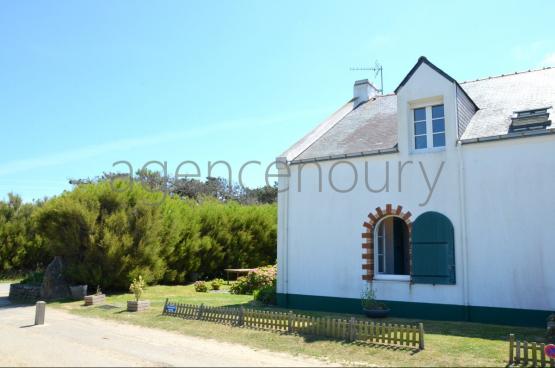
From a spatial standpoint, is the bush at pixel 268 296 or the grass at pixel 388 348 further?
the bush at pixel 268 296

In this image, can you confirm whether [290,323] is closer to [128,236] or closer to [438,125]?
[438,125]

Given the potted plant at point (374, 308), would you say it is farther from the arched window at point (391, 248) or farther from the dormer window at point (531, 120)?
the dormer window at point (531, 120)

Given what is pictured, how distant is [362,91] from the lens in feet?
64.5

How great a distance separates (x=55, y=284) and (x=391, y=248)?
1332 cm

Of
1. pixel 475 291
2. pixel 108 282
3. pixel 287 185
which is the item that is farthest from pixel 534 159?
pixel 108 282

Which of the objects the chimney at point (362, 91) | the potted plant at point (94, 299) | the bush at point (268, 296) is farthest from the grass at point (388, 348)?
the chimney at point (362, 91)

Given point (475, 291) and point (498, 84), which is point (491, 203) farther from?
point (498, 84)

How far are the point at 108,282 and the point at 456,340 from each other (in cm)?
1469

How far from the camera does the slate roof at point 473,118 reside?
13.5 metres

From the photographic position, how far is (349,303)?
14430 mm

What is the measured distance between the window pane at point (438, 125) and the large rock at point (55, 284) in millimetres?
15427

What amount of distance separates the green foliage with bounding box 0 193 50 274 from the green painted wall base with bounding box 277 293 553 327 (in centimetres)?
1918

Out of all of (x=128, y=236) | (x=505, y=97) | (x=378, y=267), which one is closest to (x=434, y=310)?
(x=378, y=267)

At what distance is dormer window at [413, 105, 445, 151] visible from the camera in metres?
13.8
